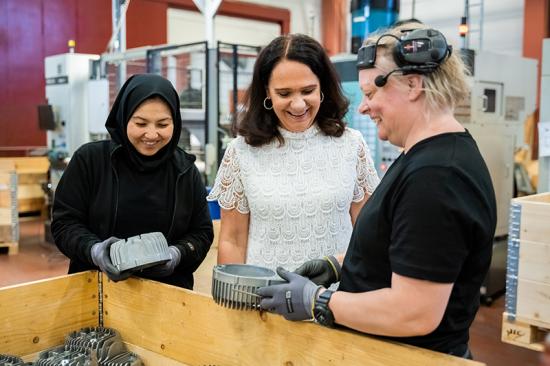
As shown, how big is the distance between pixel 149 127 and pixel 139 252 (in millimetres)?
407

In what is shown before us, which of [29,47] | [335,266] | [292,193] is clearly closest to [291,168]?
[292,193]

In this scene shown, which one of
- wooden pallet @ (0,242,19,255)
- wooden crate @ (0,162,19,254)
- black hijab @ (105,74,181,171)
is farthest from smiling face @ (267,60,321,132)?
wooden pallet @ (0,242,19,255)

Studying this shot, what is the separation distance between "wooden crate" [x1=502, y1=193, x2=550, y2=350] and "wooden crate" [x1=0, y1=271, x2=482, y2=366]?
1.47 metres

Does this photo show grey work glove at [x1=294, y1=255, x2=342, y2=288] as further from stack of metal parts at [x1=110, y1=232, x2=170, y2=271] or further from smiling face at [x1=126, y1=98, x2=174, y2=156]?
smiling face at [x1=126, y1=98, x2=174, y2=156]

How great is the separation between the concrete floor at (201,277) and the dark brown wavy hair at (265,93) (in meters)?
0.99

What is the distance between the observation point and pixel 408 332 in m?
1.09

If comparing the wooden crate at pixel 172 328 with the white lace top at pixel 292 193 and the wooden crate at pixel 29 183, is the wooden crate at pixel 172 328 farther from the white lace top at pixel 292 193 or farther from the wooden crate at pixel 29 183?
the wooden crate at pixel 29 183

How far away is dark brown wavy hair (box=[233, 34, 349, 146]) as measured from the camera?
1.76 metres

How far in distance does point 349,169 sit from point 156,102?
2.04 ft

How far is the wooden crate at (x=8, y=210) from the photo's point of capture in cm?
566

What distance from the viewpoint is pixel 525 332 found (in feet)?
8.21

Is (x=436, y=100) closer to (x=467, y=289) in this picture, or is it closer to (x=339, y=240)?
(x=467, y=289)

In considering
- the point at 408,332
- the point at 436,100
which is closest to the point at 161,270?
the point at 408,332

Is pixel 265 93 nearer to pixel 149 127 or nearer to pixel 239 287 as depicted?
pixel 149 127
